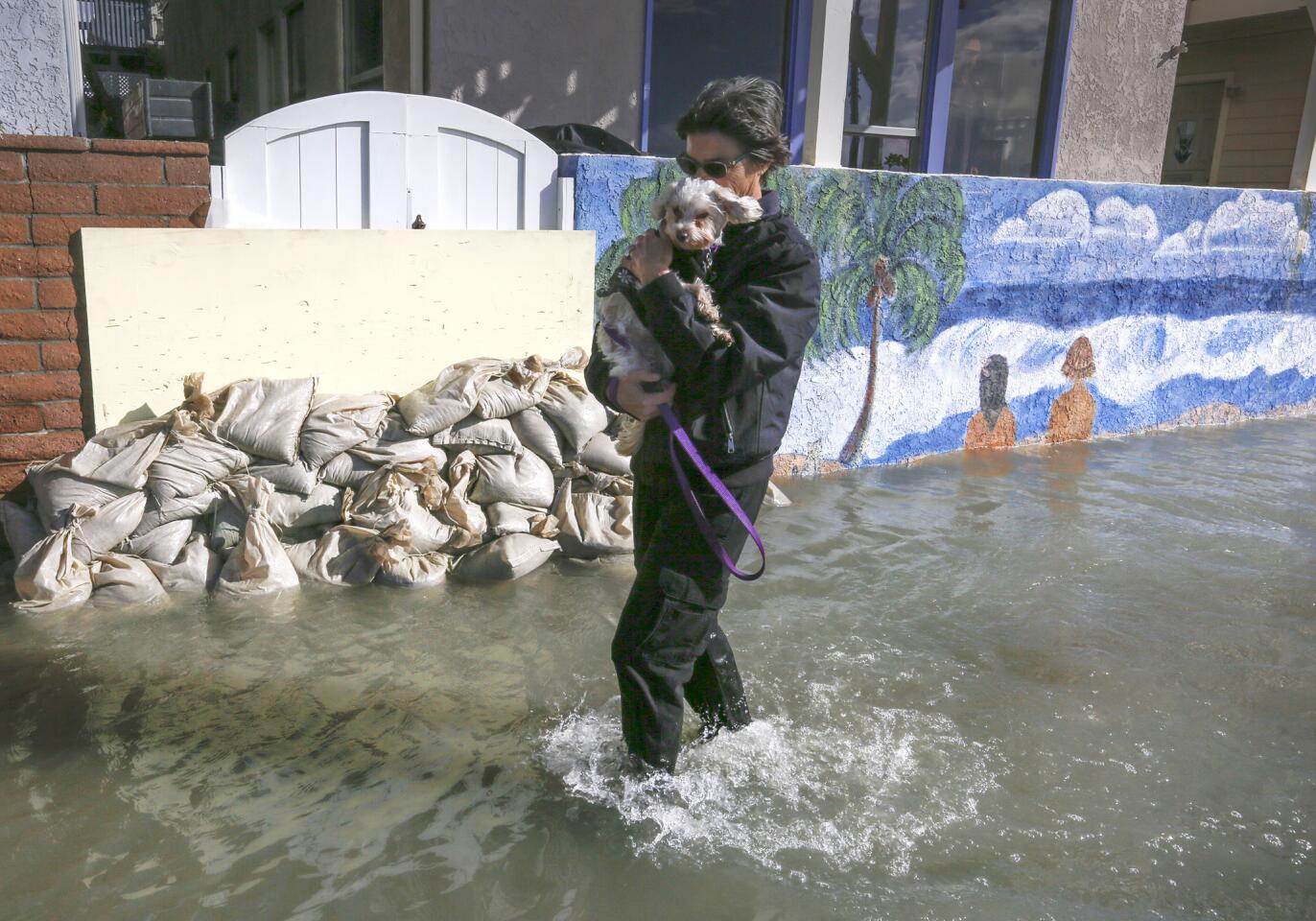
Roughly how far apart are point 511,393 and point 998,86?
627 cm

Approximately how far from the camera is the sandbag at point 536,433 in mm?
4406

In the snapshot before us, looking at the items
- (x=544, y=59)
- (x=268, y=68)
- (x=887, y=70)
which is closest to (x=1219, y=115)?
(x=887, y=70)

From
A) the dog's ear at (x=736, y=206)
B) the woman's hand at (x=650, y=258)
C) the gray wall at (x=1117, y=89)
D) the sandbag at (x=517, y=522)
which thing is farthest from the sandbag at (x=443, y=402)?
the gray wall at (x=1117, y=89)

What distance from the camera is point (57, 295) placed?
3.97m

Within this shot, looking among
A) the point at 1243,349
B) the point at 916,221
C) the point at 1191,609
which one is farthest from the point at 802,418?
the point at 1243,349

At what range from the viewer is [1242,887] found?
7.73 feet

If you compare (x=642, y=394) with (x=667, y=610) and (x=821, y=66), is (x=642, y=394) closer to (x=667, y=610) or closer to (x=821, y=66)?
(x=667, y=610)

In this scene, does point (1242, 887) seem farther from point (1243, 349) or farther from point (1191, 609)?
point (1243, 349)

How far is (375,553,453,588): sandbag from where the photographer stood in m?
4.00

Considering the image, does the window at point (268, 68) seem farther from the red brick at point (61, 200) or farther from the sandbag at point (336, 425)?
the sandbag at point (336, 425)

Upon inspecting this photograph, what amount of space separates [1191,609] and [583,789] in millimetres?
2844

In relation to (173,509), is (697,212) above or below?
above

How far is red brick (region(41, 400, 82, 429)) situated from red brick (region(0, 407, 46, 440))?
0.10 ft

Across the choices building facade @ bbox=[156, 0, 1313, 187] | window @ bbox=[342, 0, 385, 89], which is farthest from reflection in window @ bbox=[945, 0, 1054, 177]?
window @ bbox=[342, 0, 385, 89]
